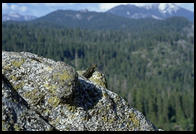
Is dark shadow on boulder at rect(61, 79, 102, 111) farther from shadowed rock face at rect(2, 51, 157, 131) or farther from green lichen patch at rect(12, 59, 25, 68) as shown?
green lichen patch at rect(12, 59, 25, 68)

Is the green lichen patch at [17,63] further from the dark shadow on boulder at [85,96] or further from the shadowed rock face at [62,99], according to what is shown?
the dark shadow on boulder at [85,96]

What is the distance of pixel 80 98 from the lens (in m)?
12.5

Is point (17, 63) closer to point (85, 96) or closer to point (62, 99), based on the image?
point (62, 99)

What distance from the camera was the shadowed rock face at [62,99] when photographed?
11.7 metres

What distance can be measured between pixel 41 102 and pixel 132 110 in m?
3.67

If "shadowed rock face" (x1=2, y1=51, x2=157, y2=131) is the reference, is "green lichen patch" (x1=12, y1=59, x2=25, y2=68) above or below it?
above

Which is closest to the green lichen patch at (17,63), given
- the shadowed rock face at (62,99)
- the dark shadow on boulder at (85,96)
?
the shadowed rock face at (62,99)

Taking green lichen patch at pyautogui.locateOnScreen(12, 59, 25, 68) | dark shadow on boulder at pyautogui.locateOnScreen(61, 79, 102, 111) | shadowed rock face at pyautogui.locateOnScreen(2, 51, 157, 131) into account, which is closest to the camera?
shadowed rock face at pyautogui.locateOnScreen(2, 51, 157, 131)

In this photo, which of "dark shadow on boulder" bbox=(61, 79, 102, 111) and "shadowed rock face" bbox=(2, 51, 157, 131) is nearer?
"shadowed rock face" bbox=(2, 51, 157, 131)

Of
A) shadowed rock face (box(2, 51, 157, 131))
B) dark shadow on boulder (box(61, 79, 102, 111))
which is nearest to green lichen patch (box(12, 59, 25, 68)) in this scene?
shadowed rock face (box(2, 51, 157, 131))

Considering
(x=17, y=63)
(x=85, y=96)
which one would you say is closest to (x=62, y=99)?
(x=85, y=96)

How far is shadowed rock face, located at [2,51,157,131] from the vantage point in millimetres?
11703

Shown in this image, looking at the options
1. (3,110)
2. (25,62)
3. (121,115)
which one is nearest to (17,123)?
(3,110)

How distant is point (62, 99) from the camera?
11.9 metres
